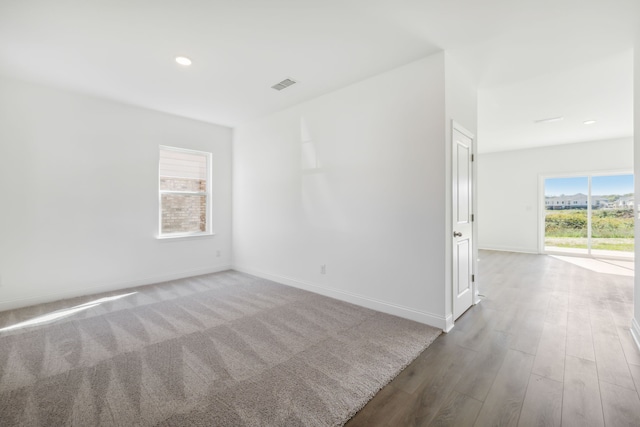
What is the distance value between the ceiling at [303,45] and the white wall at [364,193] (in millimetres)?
363

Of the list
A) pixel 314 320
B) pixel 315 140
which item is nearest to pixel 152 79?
pixel 315 140

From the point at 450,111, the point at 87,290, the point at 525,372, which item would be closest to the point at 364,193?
the point at 450,111

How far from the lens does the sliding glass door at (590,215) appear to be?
623 centimetres

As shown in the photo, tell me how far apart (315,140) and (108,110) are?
2943mm

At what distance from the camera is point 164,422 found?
5.19ft

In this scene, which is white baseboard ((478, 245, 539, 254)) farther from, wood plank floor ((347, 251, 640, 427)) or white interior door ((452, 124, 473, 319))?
white interior door ((452, 124, 473, 319))

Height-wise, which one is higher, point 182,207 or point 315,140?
point 315,140

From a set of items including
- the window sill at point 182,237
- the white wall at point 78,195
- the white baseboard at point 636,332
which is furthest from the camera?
the window sill at point 182,237

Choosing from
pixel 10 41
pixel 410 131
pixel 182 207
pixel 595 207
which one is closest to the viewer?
pixel 10 41

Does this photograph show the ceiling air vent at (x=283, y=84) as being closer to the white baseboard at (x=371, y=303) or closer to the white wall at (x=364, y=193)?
the white wall at (x=364, y=193)

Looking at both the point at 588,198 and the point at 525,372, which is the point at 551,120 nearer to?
the point at 588,198

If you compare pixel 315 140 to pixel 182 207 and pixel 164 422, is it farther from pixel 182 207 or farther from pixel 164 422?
pixel 164 422

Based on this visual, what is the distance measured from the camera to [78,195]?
3.75 metres

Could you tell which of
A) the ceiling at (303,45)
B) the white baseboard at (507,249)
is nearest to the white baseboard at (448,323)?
the ceiling at (303,45)
